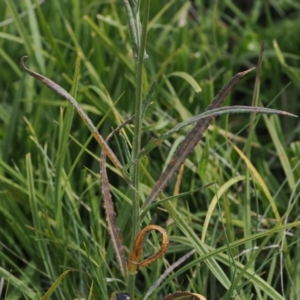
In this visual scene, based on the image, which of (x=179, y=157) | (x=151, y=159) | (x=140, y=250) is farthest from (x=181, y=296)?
(x=151, y=159)

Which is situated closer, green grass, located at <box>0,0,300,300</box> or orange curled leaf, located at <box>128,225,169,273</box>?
orange curled leaf, located at <box>128,225,169,273</box>

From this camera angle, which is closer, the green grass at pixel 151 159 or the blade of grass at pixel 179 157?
the blade of grass at pixel 179 157

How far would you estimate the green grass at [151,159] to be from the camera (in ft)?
3.38

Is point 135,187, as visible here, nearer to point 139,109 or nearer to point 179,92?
point 139,109

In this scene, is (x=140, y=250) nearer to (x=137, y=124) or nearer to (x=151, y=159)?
(x=137, y=124)

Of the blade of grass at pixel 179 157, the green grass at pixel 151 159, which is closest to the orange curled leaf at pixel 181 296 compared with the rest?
the green grass at pixel 151 159

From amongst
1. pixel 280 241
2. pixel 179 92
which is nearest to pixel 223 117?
pixel 179 92

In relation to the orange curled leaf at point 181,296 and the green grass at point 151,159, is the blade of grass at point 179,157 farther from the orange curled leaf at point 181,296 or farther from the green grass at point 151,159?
the orange curled leaf at point 181,296

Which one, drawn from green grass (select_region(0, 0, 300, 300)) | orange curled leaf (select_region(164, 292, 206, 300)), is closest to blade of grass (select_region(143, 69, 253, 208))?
green grass (select_region(0, 0, 300, 300))

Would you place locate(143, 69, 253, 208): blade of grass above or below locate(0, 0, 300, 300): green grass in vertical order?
above

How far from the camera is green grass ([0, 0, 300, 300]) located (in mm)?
1031

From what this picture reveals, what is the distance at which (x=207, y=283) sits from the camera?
1.11 m

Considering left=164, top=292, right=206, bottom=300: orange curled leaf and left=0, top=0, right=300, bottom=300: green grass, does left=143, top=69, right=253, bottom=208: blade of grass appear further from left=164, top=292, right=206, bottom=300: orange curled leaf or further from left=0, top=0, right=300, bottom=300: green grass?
left=164, top=292, right=206, bottom=300: orange curled leaf

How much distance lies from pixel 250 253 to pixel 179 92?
1.70 feet
